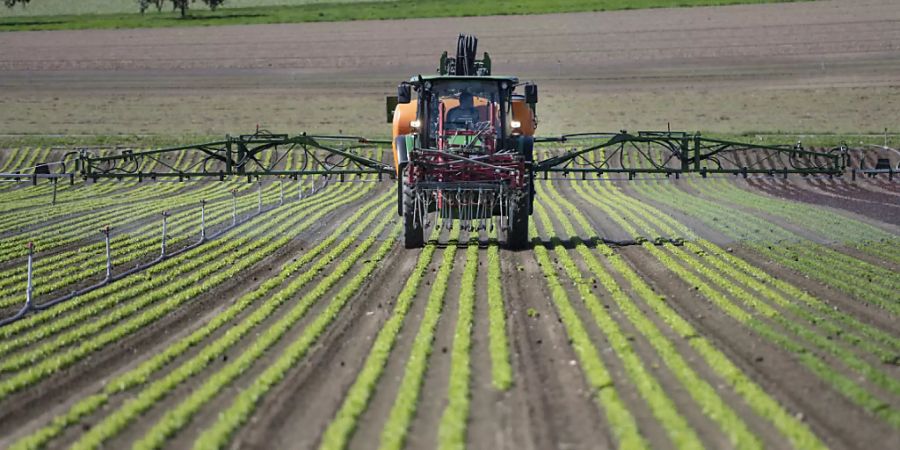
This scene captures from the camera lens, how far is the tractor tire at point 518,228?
20141mm

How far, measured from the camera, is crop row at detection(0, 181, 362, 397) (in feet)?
39.2

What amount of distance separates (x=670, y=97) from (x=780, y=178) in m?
16.4

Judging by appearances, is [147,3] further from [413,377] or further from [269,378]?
[413,377]

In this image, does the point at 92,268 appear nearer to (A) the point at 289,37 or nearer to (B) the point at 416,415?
(B) the point at 416,415

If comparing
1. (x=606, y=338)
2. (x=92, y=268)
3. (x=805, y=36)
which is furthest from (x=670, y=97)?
(x=606, y=338)

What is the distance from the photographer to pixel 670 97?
189 feet

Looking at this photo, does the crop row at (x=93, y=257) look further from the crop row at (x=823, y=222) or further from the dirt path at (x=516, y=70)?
the dirt path at (x=516, y=70)

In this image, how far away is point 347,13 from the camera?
284 ft

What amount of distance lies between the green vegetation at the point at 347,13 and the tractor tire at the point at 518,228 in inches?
2451

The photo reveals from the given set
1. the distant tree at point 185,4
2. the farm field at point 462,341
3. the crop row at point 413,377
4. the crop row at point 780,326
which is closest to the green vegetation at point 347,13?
the distant tree at point 185,4

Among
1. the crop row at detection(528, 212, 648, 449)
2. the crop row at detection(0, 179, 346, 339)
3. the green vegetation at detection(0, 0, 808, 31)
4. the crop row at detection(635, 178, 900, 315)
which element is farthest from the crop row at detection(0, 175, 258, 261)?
the green vegetation at detection(0, 0, 808, 31)

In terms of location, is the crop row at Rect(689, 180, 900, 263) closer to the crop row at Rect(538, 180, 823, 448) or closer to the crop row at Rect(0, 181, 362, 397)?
the crop row at Rect(538, 180, 823, 448)

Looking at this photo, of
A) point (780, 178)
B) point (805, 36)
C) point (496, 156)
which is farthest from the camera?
point (805, 36)

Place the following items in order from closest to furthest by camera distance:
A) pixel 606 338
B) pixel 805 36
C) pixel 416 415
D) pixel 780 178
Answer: pixel 416 415, pixel 606 338, pixel 780 178, pixel 805 36
